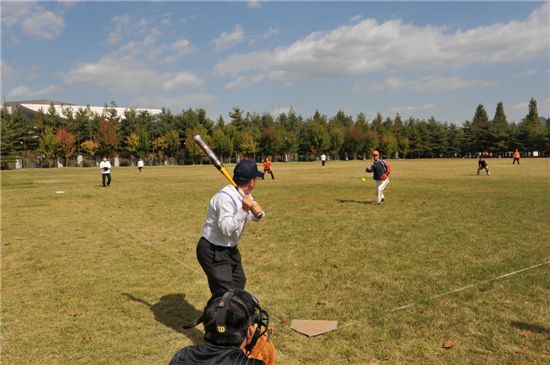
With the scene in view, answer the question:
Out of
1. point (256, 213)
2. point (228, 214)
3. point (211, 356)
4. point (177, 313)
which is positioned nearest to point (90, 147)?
point (177, 313)

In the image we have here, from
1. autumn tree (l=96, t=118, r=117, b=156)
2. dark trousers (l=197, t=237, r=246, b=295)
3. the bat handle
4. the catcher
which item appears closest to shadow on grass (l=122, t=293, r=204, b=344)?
dark trousers (l=197, t=237, r=246, b=295)

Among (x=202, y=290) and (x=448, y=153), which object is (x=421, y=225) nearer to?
(x=202, y=290)

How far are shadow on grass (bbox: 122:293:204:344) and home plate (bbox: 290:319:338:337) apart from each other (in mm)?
1319

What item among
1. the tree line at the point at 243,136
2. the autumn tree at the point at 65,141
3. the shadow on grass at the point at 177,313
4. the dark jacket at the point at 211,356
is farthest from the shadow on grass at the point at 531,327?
the autumn tree at the point at 65,141

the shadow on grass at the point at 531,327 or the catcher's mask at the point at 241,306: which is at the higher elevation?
the catcher's mask at the point at 241,306

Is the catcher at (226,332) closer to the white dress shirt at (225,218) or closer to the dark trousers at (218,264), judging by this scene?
the white dress shirt at (225,218)

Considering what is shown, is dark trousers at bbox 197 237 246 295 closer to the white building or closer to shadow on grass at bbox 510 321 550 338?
shadow on grass at bbox 510 321 550 338

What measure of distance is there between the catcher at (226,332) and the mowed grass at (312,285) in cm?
234

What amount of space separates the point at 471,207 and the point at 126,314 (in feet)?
44.3

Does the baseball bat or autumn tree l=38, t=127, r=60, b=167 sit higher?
autumn tree l=38, t=127, r=60, b=167

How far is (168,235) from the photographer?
12133 millimetres

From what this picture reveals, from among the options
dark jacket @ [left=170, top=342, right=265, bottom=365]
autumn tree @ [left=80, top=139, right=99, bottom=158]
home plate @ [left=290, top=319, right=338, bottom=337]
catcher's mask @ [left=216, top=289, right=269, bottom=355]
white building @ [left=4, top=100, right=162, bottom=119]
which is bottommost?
home plate @ [left=290, top=319, right=338, bottom=337]

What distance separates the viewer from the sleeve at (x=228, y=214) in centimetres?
450

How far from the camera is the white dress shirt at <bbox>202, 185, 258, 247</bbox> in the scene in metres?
4.53
